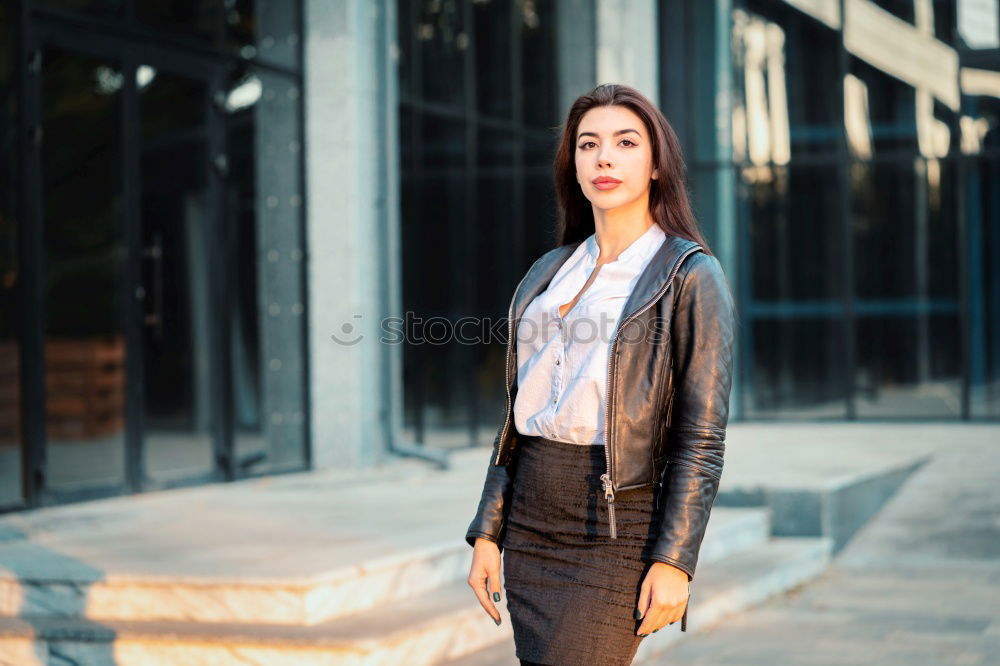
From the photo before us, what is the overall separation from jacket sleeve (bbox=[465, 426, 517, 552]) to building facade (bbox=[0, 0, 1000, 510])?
1.66 metres

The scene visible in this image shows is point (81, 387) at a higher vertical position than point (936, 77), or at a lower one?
lower

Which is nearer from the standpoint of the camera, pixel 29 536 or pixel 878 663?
pixel 878 663

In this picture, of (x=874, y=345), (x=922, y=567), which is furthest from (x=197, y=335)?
(x=874, y=345)

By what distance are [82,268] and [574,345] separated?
7571 mm

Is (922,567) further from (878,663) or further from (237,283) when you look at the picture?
(237,283)

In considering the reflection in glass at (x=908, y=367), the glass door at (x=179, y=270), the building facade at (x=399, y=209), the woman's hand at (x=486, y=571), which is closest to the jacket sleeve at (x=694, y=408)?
the woman's hand at (x=486, y=571)

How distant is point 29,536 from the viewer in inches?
291

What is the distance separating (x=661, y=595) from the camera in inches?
105

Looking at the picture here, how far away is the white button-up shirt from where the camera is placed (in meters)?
2.77

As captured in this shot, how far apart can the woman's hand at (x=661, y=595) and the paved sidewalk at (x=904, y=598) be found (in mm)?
3758

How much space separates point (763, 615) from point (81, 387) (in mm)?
5860

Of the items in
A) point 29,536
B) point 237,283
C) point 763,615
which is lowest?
point 763,615

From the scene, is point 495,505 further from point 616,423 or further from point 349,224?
point 349,224

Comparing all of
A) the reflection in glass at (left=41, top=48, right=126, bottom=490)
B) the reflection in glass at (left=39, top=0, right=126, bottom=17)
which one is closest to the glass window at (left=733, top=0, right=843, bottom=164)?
the reflection in glass at (left=41, top=48, right=126, bottom=490)
